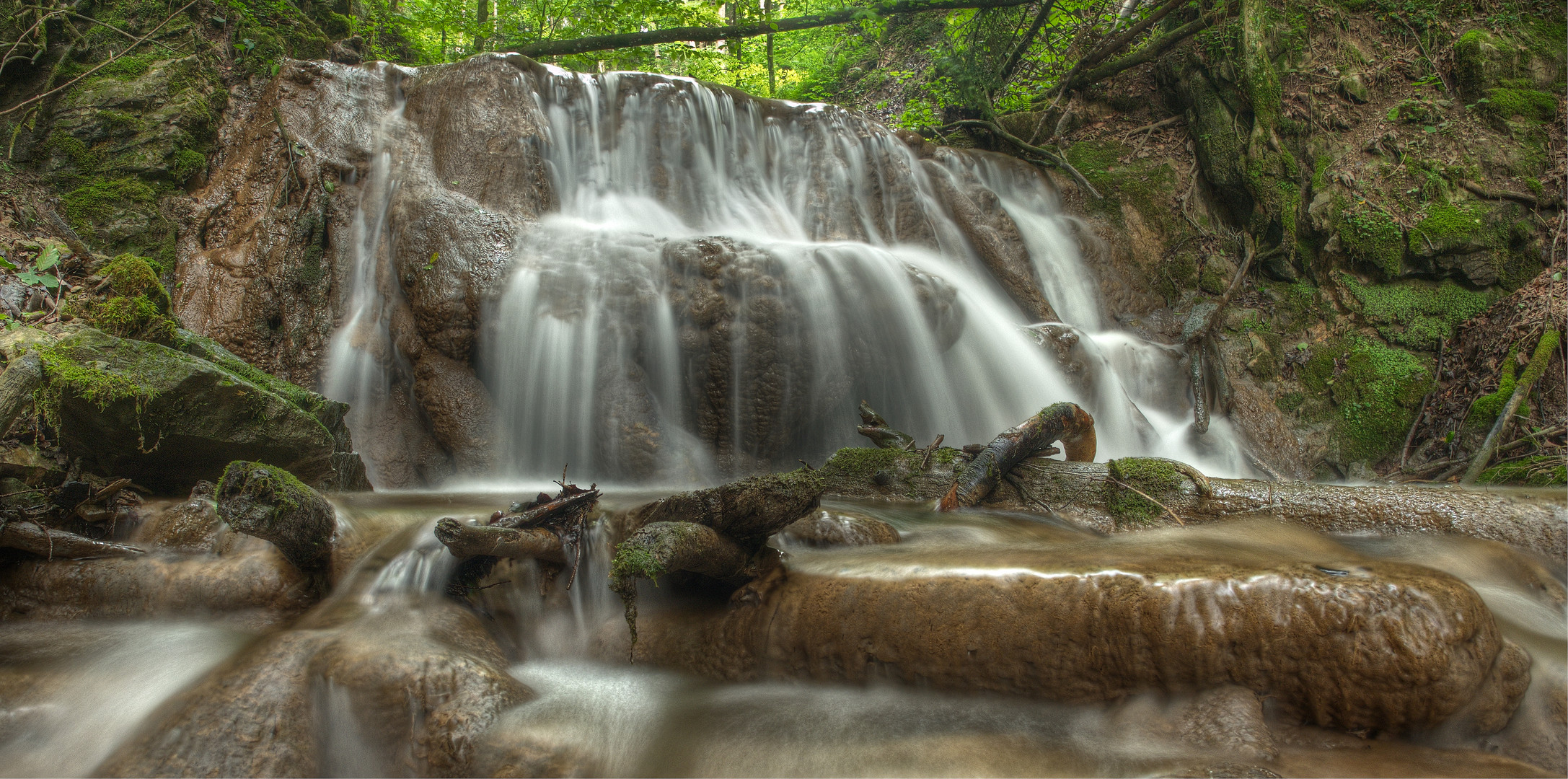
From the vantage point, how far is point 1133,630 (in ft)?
8.07

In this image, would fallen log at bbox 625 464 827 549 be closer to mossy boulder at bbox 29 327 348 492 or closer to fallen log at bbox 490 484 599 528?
fallen log at bbox 490 484 599 528

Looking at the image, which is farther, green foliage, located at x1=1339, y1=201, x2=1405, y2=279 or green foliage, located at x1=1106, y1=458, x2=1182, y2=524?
green foliage, located at x1=1339, y1=201, x2=1405, y2=279

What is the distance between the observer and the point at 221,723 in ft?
8.36

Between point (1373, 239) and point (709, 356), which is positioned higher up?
point (1373, 239)

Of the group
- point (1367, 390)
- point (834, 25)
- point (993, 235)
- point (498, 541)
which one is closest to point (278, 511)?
point (498, 541)

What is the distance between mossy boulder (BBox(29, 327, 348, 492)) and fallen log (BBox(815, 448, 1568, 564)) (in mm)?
3294

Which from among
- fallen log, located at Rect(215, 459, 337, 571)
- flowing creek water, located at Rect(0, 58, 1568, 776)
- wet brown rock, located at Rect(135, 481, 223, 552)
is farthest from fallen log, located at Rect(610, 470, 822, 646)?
wet brown rock, located at Rect(135, 481, 223, 552)

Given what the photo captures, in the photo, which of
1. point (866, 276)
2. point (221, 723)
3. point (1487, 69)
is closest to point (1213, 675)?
point (221, 723)

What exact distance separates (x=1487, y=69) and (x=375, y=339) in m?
11.9

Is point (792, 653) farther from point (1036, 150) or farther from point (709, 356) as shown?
point (1036, 150)

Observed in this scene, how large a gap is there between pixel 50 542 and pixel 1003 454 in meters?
4.80

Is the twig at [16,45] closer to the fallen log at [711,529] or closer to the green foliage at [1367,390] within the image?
the fallen log at [711,529]

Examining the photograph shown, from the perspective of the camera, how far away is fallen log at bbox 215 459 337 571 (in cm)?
303

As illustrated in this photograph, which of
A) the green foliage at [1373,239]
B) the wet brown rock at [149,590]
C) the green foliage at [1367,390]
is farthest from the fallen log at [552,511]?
the green foliage at [1373,239]
